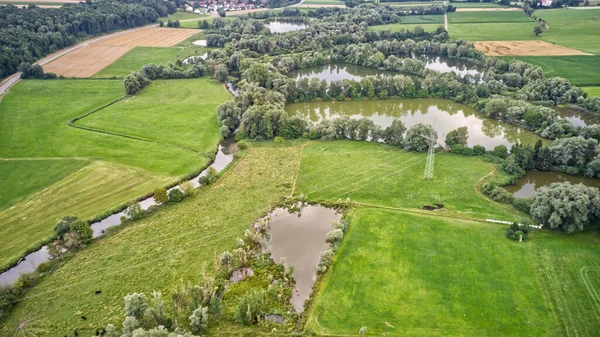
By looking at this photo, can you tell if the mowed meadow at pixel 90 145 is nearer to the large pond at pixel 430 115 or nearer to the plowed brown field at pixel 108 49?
the plowed brown field at pixel 108 49

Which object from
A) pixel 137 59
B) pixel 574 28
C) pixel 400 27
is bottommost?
pixel 574 28

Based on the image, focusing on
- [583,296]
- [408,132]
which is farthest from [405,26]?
[583,296]

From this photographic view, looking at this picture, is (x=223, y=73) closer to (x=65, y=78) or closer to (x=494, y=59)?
(x=65, y=78)

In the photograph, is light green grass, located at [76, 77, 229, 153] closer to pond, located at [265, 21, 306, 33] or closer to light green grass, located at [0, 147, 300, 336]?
light green grass, located at [0, 147, 300, 336]

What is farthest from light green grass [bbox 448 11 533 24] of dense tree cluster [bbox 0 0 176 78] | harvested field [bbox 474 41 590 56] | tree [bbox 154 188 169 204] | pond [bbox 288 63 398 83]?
tree [bbox 154 188 169 204]

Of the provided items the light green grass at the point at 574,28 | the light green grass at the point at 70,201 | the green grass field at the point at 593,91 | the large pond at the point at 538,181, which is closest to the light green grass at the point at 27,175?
the light green grass at the point at 70,201

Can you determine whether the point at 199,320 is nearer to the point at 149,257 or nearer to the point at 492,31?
the point at 149,257

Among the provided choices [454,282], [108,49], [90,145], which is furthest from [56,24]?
[454,282]
